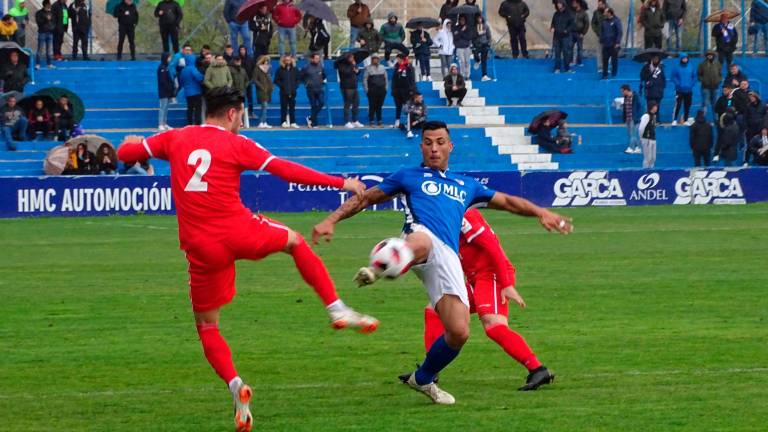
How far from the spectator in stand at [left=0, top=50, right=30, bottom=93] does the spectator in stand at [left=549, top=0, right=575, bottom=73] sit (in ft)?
49.7

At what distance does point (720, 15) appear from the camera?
4209cm

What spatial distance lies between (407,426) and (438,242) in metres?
1.29

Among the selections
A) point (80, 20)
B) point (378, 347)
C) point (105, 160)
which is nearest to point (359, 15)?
point (80, 20)

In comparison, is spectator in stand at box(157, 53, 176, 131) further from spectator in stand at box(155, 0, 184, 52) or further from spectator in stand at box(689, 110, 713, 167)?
spectator in stand at box(689, 110, 713, 167)

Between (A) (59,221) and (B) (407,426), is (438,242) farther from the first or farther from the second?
(A) (59,221)

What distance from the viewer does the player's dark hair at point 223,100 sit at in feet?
30.9

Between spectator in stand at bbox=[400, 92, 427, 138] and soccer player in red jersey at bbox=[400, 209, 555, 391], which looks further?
spectator in stand at bbox=[400, 92, 427, 138]

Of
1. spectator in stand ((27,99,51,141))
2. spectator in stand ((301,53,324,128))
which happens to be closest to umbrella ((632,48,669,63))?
spectator in stand ((301,53,324,128))

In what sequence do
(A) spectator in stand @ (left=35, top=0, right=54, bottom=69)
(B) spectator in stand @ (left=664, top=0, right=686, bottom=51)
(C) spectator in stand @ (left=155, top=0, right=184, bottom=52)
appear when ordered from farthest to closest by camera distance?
(B) spectator in stand @ (left=664, top=0, right=686, bottom=51), (C) spectator in stand @ (left=155, top=0, right=184, bottom=52), (A) spectator in stand @ (left=35, top=0, right=54, bottom=69)

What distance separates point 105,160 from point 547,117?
1287cm

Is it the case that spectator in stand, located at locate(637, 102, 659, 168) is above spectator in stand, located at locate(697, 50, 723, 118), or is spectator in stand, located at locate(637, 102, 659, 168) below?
below

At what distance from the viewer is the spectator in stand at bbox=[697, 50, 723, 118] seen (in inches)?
1603

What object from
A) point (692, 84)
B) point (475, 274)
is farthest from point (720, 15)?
point (475, 274)

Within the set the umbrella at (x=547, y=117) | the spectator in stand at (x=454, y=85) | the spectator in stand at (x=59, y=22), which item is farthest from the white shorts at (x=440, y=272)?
the spectator in stand at (x=59, y=22)
